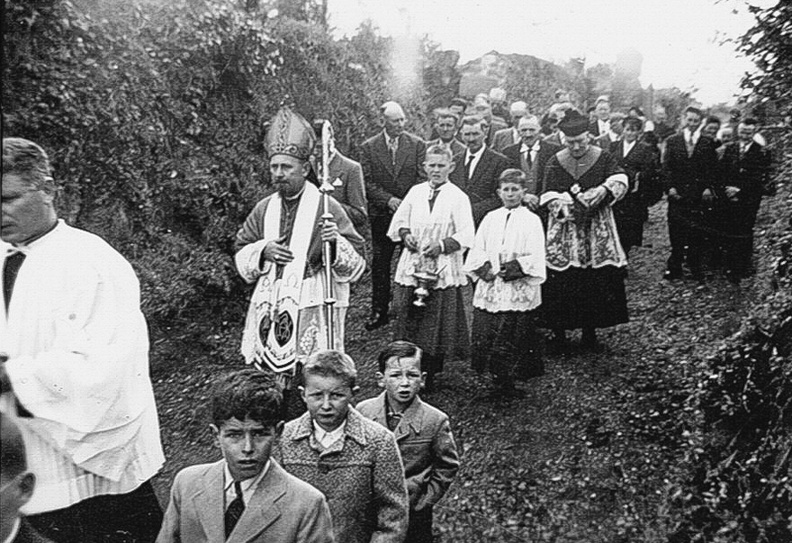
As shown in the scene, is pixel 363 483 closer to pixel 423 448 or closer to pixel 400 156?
pixel 423 448

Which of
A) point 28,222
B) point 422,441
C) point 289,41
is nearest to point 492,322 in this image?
point 422,441

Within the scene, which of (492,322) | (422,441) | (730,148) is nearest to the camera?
(422,441)

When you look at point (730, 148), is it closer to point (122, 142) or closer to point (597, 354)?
point (597, 354)

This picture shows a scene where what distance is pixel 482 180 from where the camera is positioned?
3275 millimetres

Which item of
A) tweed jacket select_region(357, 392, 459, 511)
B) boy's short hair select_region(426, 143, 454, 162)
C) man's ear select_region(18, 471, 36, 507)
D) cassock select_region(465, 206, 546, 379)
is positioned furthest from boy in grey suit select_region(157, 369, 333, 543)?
boy's short hair select_region(426, 143, 454, 162)

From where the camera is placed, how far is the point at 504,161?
3309 millimetres

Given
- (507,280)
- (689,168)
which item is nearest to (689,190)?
(689,168)

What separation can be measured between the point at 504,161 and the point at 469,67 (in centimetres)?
36

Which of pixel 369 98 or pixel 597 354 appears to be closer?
pixel 597 354

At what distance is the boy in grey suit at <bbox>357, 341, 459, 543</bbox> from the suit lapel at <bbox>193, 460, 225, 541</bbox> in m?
0.58

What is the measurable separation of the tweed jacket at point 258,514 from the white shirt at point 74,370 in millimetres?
386

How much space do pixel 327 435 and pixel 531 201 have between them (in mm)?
1123

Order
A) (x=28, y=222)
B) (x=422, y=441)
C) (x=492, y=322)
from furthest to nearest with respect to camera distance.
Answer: (x=492, y=322) → (x=422, y=441) → (x=28, y=222)

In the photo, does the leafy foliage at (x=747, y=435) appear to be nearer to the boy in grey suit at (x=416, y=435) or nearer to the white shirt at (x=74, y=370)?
the boy in grey suit at (x=416, y=435)
